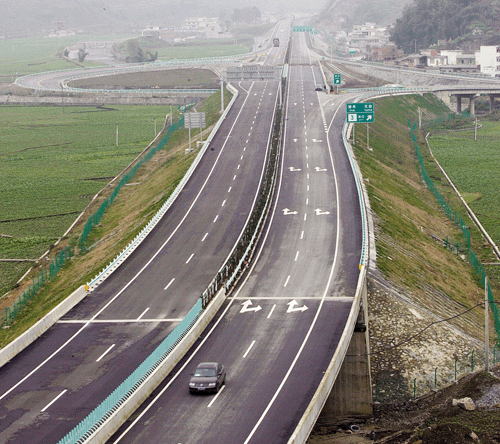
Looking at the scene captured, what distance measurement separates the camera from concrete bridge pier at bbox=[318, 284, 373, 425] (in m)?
42.4

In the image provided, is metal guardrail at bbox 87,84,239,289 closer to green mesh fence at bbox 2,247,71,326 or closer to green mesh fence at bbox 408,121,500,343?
green mesh fence at bbox 2,247,71,326

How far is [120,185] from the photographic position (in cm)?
9912

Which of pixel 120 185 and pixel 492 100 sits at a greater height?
pixel 492 100

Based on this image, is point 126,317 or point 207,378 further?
point 126,317

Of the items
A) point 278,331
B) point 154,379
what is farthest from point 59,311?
point 278,331

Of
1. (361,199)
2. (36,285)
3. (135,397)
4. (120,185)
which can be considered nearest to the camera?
(135,397)

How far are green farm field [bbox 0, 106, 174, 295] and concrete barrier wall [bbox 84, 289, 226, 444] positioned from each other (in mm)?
24598

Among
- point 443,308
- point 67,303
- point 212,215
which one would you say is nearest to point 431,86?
point 212,215

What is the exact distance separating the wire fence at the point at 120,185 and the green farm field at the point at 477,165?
41.2 metres

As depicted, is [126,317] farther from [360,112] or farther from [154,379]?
[360,112]

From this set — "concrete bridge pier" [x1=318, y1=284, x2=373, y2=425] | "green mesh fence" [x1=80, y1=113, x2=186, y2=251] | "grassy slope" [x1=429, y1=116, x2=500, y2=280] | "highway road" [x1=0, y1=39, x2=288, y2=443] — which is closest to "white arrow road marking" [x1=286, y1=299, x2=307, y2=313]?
"concrete bridge pier" [x1=318, y1=284, x2=373, y2=425]

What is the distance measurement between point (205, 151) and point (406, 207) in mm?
27765

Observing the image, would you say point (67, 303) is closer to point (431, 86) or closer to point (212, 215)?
point (212, 215)

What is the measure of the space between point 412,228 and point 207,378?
136 feet
